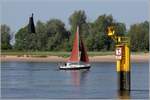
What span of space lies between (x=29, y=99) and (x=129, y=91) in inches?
259

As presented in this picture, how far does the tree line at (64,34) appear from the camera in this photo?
447 ft

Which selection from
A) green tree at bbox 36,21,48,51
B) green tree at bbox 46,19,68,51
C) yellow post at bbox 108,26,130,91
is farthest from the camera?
green tree at bbox 36,21,48,51

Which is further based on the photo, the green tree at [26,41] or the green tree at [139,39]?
the green tree at [26,41]

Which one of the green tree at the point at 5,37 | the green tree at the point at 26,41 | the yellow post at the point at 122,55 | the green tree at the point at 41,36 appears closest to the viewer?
the yellow post at the point at 122,55

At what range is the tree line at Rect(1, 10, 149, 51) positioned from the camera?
136 m

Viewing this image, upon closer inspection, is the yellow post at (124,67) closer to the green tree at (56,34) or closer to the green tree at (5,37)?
the green tree at (5,37)

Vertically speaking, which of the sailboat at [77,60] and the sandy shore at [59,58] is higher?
the sailboat at [77,60]

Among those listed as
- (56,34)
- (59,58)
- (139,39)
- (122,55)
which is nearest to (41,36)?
(56,34)

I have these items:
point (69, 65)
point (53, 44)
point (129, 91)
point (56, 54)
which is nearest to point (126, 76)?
point (129, 91)

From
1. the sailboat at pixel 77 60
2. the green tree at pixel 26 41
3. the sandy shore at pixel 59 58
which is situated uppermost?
the green tree at pixel 26 41

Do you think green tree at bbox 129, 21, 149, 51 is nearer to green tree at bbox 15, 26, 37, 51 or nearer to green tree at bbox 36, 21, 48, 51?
green tree at bbox 36, 21, 48, 51

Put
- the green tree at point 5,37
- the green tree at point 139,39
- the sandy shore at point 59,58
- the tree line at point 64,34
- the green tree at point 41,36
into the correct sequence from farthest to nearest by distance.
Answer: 1. the green tree at point 41,36
2. the green tree at point 5,37
3. the tree line at point 64,34
4. the green tree at point 139,39
5. the sandy shore at point 59,58

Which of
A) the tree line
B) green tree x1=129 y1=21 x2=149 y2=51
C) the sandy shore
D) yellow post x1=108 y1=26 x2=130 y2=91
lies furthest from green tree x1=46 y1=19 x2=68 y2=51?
yellow post x1=108 y1=26 x2=130 y2=91

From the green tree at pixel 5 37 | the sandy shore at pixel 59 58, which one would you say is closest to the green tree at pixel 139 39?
the sandy shore at pixel 59 58
